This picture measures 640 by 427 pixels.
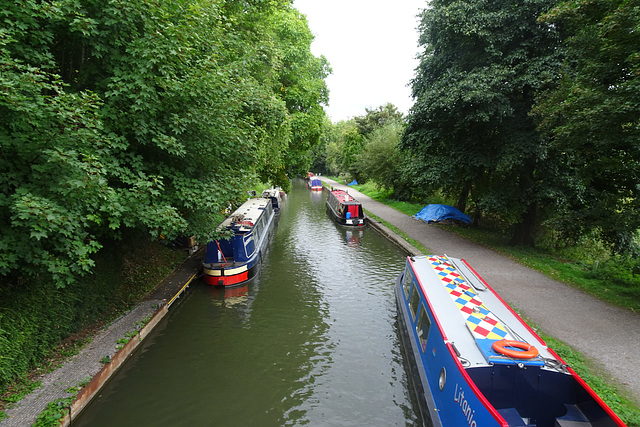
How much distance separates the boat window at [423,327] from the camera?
6.29m

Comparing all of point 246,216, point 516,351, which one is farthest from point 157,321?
point 516,351

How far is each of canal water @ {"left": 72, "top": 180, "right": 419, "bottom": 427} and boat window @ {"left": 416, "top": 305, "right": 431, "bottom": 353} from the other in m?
1.01

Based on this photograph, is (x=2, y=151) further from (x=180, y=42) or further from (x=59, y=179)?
(x=180, y=42)

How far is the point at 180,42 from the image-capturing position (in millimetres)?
6777

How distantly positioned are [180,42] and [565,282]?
495 inches

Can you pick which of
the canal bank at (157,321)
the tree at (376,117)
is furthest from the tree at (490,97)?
the tree at (376,117)

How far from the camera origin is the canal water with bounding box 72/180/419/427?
19.0 feet

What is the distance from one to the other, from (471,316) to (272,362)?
13.9 feet

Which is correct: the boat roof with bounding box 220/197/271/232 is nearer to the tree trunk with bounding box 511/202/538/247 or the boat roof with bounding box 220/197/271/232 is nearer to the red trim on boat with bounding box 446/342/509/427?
the red trim on boat with bounding box 446/342/509/427

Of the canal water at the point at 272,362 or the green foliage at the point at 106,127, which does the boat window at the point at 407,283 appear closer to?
the canal water at the point at 272,362

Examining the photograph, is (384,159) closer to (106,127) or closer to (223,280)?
(223,280)

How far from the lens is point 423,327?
6594 millimetres

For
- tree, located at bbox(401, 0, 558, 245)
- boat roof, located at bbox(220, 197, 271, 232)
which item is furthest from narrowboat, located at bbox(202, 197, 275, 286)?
tree, located at bbox(401, 0, 558, 245)

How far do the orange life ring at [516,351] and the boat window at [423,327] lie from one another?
164 cm
